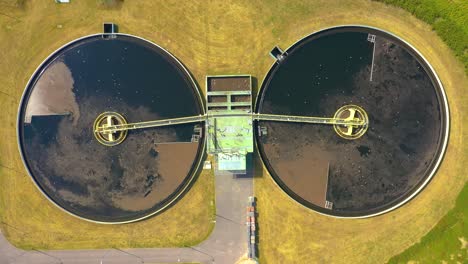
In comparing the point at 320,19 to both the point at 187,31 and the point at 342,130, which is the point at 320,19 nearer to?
the point at 342,130

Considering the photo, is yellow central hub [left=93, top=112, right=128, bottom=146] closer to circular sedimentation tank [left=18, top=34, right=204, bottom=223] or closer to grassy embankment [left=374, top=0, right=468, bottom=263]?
circular sedimentation tank [left=18, top=34, right=204, bottom=223]

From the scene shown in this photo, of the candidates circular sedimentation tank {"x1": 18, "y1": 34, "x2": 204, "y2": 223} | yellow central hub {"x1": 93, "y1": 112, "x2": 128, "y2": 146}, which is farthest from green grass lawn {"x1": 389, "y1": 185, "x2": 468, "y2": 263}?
yellow central hub {"x1": 93, "y1": 112, "x2": 128, "y2": 146}

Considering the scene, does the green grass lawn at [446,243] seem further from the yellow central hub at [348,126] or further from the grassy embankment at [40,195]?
the grassy embankment at [40,195]

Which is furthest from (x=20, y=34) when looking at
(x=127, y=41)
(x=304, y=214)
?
(x=304, y=214)

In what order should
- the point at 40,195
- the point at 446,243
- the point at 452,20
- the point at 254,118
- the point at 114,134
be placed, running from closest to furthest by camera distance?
the point at 254,118 < the point at 446,243 < the point at 452,20 < the point at 114,134 < the point at 40,195

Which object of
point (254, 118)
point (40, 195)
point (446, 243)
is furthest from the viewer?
point (40, 195)

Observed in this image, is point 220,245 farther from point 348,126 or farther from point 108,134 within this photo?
point 348,126

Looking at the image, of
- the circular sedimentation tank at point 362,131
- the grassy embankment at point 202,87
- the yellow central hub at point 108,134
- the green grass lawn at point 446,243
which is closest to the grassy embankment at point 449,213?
the green grass lawn at point 446,243

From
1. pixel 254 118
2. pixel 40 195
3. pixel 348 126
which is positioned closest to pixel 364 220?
pixel 348 126
